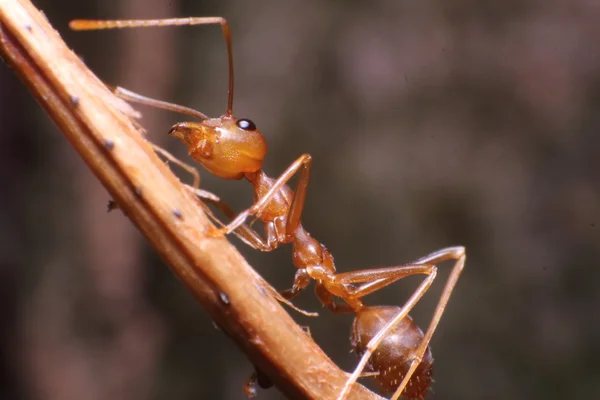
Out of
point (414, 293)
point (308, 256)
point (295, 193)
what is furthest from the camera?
point (308, 256)

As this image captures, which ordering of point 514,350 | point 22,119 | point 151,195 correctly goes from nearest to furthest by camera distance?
point 151,195 → point 514,350 → point 22,119

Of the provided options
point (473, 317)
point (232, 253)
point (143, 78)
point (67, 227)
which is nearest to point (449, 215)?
point (473, 317)

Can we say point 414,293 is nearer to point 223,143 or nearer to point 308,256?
point 308,256

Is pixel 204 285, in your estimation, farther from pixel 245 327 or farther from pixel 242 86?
pixel 242 86

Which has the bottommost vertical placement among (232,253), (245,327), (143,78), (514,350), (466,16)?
(514,350)

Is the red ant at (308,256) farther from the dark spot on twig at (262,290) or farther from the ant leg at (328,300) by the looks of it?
the dark spot on twig at (262,290)

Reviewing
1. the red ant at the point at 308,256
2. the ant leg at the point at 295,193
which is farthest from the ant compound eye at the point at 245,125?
the ant leg at the point at 295,193

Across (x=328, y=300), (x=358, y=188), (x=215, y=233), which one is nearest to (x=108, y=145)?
(x=215, y=233)
